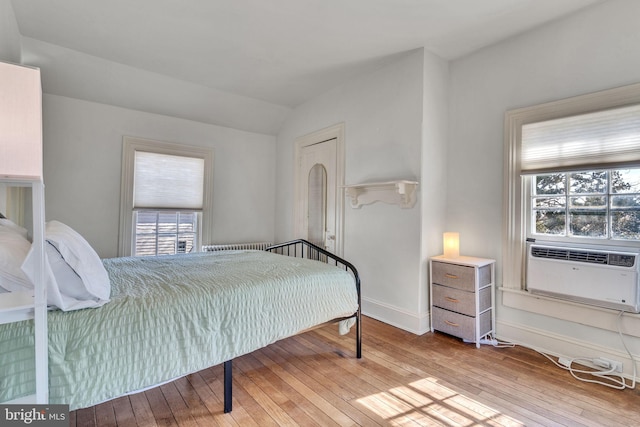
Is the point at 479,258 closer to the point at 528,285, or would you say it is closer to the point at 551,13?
the point at 528,285

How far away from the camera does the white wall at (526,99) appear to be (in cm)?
215

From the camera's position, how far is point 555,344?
239cm

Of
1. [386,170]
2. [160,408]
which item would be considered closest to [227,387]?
[160,408]

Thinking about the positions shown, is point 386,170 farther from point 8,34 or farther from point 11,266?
point 8,34

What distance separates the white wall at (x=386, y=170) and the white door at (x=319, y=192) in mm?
276

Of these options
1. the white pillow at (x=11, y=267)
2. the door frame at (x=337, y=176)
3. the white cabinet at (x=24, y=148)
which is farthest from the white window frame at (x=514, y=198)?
the white pillow at (x=11, y=267)

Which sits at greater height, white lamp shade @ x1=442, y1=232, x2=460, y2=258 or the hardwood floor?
white lamp shade @ x1=442, y1=232, x2=460, y2=258

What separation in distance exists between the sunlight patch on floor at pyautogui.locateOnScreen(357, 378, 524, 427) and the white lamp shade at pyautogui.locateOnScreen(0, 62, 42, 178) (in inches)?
76.8

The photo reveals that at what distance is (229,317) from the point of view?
5.55 feet

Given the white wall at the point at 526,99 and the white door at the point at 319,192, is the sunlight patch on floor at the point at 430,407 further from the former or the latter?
the white door at the point at 319,192

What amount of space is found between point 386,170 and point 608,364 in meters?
2.32

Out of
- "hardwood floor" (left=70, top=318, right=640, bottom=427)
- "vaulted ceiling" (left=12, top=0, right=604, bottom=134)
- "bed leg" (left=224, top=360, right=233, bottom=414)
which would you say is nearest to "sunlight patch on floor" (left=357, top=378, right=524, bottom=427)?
"hardwood floor" (left=70, top=318, right=640, bottom=427)

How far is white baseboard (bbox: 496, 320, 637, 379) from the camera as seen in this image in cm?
211

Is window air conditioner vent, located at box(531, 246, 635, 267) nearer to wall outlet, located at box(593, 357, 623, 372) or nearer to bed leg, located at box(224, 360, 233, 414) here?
wall outlet, located at box(593, 357, 623, 372)
